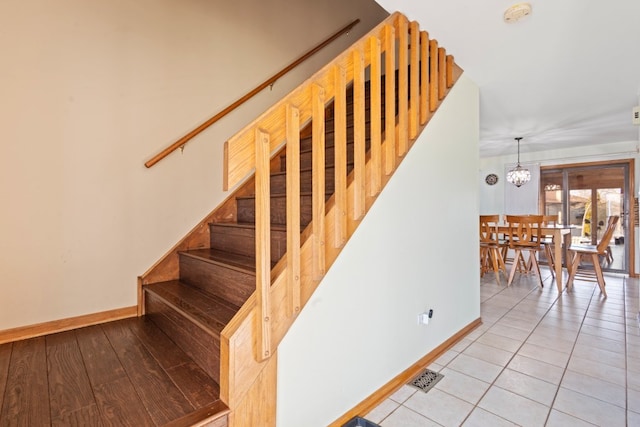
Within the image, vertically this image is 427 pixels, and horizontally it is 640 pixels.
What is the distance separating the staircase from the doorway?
4742mm

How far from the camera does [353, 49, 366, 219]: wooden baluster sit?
1.44 m

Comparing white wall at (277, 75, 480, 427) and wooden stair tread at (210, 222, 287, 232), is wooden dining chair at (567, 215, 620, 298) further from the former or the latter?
wooden stair tread at (210, 222, 287, 232)

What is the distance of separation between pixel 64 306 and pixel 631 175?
7372 millimetres

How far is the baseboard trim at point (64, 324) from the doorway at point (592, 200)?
6.56 meters

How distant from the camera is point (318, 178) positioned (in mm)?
1251

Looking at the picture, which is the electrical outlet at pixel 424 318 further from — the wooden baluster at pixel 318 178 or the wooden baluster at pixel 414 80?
the wooden baluster at pixel 414 80

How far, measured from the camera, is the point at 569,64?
243 centimetres

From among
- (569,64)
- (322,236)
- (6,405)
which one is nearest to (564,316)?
(569,64)

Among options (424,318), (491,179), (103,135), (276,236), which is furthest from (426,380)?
(491,179)

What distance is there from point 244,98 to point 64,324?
6.31 ft

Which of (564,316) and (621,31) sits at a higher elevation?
(621,31)

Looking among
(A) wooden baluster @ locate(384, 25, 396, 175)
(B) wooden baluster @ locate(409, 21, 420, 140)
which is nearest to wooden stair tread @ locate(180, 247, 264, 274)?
(A) wooden baluster @ locate(384, 25, 396, 175)

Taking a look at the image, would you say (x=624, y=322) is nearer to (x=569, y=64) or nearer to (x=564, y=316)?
(x=564, y=316)

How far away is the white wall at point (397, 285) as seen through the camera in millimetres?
1308
